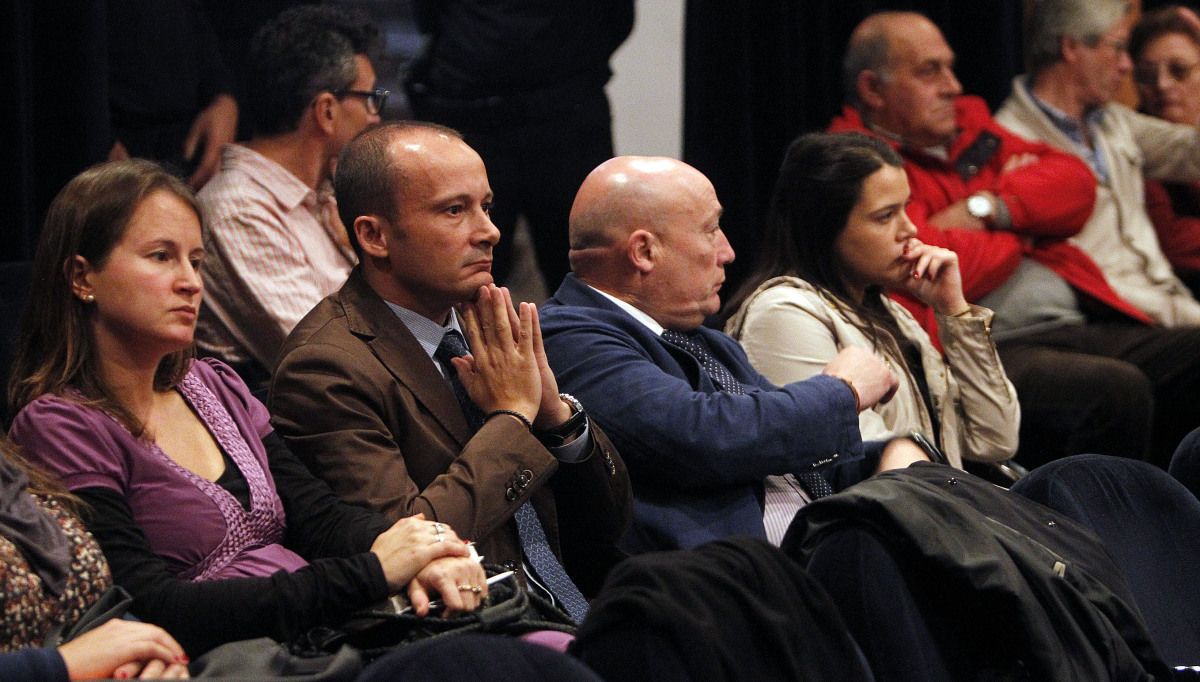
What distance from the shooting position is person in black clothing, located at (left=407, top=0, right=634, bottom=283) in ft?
13.2

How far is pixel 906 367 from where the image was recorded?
3258 millimetres

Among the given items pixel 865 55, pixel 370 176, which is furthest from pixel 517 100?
pixel 370 176

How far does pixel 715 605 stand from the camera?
71.9 inches

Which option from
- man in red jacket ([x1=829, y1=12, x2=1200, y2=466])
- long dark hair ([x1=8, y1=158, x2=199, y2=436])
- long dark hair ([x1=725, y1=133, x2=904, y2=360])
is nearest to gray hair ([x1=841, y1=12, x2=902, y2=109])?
man in red jacket ([x1=829, y1=12, x2=1200, y2=466])

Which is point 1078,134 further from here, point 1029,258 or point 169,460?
point 169,460

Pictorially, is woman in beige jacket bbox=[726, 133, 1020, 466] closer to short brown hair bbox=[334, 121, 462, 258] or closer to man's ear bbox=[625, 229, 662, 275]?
man's ear bbox=[625, 229, 662, 275]

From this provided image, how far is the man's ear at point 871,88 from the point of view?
4227mm

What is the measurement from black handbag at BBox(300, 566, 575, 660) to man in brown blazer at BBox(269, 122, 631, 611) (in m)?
0.20

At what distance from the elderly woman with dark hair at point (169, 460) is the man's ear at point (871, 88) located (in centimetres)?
235

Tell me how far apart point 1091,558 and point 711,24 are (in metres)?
2.63

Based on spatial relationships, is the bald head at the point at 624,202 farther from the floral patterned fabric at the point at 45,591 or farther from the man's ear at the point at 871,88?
the man's ear at the point at 871,88

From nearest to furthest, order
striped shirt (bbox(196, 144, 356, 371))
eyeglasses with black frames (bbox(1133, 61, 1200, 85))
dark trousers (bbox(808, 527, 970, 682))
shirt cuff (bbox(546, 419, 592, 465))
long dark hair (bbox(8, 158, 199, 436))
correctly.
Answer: dark trousers (bbox(808, 527, 970, 682)) < long dark hair (bbox(8, 158, 199, 436)) < shirt cuff (bbox(546, 419, 592, 465)) < striped shirt (bbox(196, 144, 356, 371)) < eyeglasses with black frames (bbox(1133, 61, 1200, 85))

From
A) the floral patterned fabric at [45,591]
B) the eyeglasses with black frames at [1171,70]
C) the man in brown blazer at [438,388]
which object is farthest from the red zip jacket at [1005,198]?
the floral patterned fabric at [45,591]

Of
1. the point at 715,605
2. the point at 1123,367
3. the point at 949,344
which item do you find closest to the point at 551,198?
the point at 949,344
